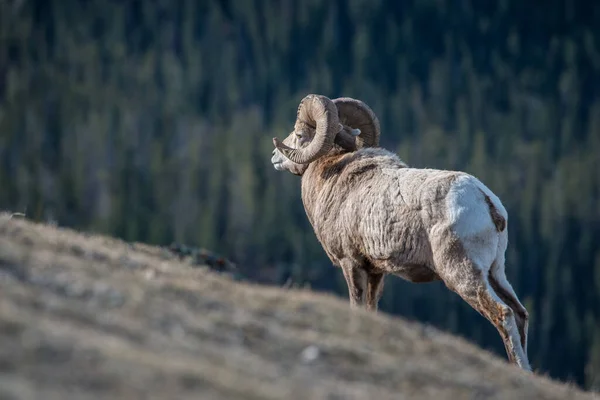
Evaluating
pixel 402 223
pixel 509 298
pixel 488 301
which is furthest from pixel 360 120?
pixel 488 301

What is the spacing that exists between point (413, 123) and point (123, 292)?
121m

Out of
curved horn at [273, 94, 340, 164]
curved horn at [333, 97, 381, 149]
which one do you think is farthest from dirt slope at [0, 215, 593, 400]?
curved horn at [333, 97, 381, 149]

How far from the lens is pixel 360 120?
615 inches

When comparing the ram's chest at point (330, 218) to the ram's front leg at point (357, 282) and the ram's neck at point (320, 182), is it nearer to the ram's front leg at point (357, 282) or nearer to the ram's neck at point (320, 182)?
the ram's neck at point (320, 182)

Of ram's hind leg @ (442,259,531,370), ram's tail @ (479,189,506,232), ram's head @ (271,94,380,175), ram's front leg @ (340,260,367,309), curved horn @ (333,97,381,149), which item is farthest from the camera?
curved horn @ (333,97,381,149)

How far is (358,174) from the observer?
44.9 feet

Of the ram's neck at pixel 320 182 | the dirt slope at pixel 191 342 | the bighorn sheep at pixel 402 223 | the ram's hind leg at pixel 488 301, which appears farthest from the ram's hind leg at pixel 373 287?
the dirt slope at pixel 191 342

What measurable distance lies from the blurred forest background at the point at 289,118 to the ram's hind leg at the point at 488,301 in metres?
70.9

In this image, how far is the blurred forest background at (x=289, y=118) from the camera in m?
102

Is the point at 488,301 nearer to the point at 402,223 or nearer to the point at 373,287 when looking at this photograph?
the point at 402,223

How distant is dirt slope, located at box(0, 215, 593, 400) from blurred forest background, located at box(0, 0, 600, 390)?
7368 cm

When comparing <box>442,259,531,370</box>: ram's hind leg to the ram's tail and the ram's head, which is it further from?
the ram's head

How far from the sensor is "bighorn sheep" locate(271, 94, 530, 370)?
11.8 metres

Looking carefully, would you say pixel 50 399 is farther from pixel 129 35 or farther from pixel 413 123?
pixel 129 35
